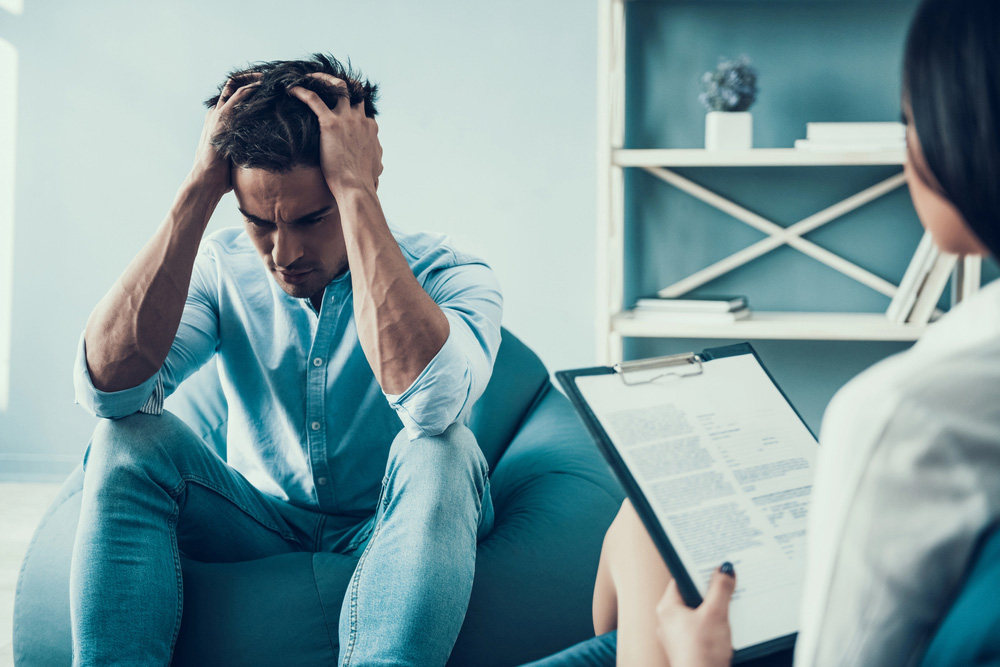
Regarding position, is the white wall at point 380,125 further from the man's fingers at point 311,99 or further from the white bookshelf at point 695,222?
the man's fingers at point 311,99

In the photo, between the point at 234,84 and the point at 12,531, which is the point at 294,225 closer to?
the point at 234,84

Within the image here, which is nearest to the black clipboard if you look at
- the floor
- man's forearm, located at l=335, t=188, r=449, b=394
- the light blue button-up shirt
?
man's forearm, located at l=335, t=188, r=449, b=394

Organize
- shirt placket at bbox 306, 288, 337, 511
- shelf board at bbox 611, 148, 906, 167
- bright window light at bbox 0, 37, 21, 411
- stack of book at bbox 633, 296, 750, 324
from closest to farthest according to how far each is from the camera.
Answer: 1. shirt placket at bbox 306, 288, 337, 511
2. shelf board at bbox 611, 148, 906, 167
3. stack of book at bbox 633, 296, 750, 324
4. bright window light at bbox 0, 37, 21, 411

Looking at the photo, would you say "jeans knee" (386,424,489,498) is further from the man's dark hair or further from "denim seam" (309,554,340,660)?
the man's dark hair

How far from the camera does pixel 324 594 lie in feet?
3.60

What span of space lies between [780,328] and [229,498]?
1384 mm

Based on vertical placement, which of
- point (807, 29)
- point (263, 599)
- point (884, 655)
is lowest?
point (263, 599)

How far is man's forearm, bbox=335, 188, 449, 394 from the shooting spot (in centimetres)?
105

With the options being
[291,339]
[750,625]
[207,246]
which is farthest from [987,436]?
[207,246]

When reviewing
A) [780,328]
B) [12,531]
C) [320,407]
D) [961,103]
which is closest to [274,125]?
[320,407]

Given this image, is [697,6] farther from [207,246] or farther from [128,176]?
[128,176]

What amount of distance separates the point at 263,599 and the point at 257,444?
0.95 feet

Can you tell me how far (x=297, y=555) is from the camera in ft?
3.76

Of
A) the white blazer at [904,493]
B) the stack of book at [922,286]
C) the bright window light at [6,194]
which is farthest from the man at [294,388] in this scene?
the bright window light at [6,194]
